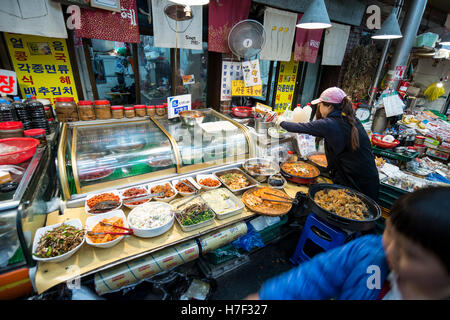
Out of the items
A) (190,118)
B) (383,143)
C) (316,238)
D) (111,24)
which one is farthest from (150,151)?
(383,143)

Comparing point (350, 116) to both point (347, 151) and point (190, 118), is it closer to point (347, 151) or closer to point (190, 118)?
point (347, 151)

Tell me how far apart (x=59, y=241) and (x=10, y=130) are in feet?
4.87

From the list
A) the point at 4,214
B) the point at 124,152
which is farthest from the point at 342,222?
the point at 4,214

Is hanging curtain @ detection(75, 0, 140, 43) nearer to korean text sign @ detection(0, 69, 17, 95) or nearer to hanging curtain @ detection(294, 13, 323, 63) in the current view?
korean text sign @ detection(0, 69, 17, 95)

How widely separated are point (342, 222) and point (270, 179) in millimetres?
1230

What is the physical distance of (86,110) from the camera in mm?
3365

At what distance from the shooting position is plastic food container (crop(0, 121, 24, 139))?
7.70ft

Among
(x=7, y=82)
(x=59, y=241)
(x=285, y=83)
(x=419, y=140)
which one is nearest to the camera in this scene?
(x=59, y=241)

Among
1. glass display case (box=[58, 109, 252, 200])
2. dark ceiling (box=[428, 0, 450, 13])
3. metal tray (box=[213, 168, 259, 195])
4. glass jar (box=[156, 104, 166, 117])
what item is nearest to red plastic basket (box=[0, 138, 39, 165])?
glass display case (box=[58, 109, 252, 200])

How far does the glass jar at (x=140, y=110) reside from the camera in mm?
3768

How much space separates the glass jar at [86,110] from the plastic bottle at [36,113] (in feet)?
1.83

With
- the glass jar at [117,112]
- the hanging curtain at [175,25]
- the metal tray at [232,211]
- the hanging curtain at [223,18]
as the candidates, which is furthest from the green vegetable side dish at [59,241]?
the hanging curtain at [223,18]

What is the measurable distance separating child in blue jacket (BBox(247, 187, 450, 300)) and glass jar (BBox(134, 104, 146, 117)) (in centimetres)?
352
